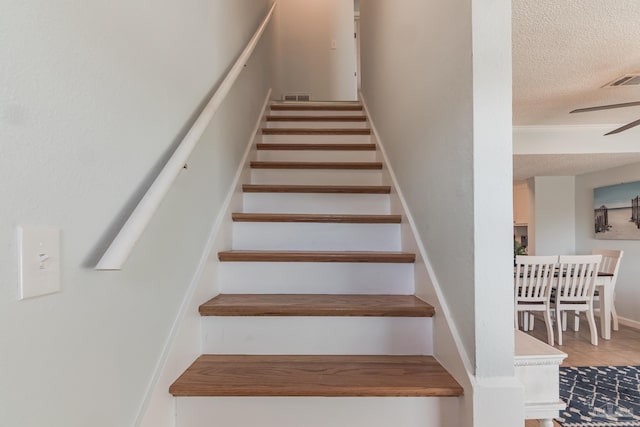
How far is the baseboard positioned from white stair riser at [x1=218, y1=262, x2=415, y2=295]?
13cm

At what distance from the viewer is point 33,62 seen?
23.1 inches

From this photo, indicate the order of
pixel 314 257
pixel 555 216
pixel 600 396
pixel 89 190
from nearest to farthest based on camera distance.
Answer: pixel 89 190, pixel 314 257, pixel 600 396, pixel 555 216

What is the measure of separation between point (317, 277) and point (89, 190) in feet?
3.31

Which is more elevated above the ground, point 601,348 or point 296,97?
point 296,97

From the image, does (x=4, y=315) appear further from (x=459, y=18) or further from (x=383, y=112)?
(x=383, y=112)

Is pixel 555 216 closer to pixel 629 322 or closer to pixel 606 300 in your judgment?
pixel 629 322

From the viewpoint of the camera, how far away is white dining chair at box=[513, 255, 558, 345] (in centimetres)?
347

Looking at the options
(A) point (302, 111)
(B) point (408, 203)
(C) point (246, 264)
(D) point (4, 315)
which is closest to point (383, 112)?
(B) point (408, 203)

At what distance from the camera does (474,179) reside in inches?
38.7

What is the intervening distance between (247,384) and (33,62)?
959 mm

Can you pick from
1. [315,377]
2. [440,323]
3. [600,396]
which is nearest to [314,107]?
[440,323]

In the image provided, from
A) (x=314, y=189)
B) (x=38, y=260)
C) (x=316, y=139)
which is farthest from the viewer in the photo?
(x=316, y=139)

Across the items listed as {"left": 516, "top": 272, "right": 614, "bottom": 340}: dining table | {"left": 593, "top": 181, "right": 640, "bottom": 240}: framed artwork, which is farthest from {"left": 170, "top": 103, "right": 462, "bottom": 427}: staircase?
{"left": 593, "top": 181, "right": 640, "bottom": 240}: framed artwork

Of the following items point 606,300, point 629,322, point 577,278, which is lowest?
point 629,322
